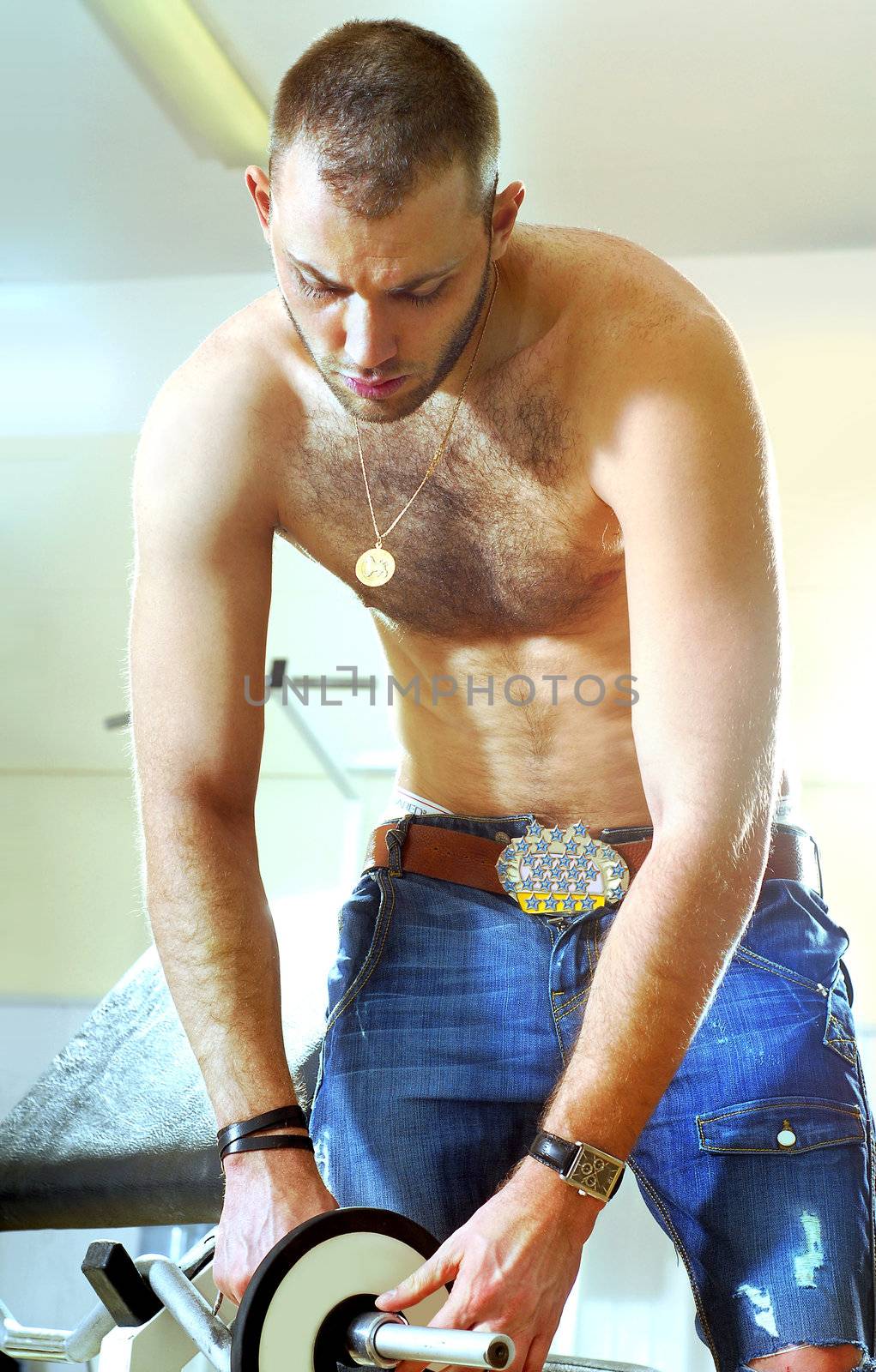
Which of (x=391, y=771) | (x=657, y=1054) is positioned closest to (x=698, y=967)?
(x=657, y=1054)

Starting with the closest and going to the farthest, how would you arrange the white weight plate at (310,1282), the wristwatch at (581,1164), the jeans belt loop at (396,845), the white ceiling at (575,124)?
the white weight plate at (310,1282) < the wristwatch at (581,1164) < the jeans belt loop at (396,845) < the white ceiling at (575,124)

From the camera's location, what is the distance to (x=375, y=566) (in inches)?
42.9

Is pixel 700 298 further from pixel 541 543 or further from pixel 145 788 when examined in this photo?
pixel 145 788

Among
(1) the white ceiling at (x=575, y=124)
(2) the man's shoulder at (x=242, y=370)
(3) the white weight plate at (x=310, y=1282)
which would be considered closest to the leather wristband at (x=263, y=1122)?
(3) the white weight plate at (x=310, y=1282)

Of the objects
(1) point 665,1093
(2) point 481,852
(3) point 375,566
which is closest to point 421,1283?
(1) point 665,1093

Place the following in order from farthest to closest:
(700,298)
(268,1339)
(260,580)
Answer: (260,580), (700,298), (268,1339)

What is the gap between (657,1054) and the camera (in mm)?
842

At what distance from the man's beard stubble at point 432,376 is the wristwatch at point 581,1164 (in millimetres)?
511

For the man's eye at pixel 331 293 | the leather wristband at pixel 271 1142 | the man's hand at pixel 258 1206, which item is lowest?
the man's hand at pixel 258 1206

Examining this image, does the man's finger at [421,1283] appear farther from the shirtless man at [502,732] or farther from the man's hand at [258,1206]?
the man's hand at [258,1206]

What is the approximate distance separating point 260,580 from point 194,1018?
347mm

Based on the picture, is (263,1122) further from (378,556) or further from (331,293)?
(331,293)

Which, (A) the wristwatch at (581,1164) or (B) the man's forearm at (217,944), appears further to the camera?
(B) the man's forearm at (217,944)

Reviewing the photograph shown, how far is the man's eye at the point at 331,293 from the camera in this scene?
2.84 feet
